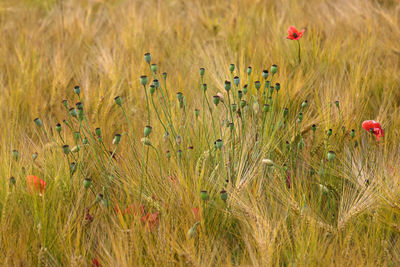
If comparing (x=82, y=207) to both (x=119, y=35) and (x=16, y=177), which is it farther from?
(x=119, y=35)

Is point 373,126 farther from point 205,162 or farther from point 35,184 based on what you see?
point 35,184

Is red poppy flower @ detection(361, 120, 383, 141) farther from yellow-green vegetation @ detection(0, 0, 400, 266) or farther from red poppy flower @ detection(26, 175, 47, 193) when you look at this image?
red poppy flower @ detection(26, 175, 47, 193)

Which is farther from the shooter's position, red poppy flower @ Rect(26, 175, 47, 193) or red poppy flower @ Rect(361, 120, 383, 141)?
red poppy flower @ Rect(361, 120, 383, 141)

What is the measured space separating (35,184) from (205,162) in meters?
0.46

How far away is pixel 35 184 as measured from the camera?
3.84 feet

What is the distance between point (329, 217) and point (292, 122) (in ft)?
1.41

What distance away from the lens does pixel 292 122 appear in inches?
60.6

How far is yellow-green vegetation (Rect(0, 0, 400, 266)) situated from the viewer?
1080mm

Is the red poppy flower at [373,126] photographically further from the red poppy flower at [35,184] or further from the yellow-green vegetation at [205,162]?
the red poppy flower at [35,184]

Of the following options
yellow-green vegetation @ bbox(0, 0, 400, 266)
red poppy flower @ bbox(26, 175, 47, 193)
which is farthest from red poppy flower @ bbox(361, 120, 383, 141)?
red poppy flower @ bbox(26, 175, 47, 193)

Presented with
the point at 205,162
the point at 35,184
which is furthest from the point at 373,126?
the point at 35,184

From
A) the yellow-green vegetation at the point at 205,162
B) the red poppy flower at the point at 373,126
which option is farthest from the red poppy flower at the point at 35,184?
the red poppy flower at the point at 373,126

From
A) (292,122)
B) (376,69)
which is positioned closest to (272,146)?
(292,122)

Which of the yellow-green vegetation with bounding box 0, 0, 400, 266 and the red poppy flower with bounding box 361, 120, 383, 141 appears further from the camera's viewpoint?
the red poppy flower with bounding box 361, 120, 383, 141
